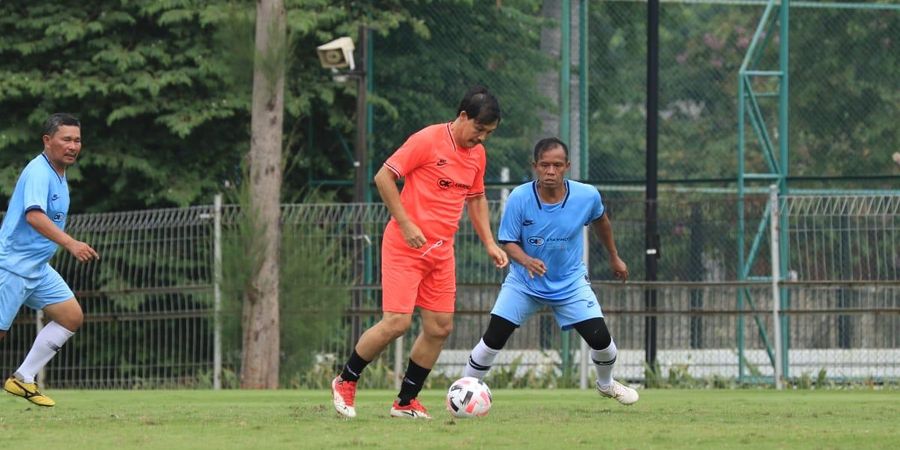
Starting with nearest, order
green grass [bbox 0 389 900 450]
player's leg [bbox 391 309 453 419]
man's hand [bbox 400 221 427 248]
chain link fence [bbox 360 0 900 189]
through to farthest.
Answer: green grass [bbox 0 389 900 450] < man's hand [bbox 400 221 427 248] < player's leg [bbox 391 309 453 419] < chain link fence [bbox 360 0 900 189]

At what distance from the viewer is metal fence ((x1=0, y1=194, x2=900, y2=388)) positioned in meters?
18.0

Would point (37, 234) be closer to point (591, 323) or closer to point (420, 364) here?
point (420, 364)

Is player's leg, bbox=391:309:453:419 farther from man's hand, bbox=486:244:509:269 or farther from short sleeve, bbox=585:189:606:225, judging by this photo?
short sleeve, bbox=585:189:606:225

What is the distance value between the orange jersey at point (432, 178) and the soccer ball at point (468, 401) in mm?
917

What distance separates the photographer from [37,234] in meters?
10.8

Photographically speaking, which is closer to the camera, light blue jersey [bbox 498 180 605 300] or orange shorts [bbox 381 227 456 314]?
orange shorts [bbox 381 227 456 314]

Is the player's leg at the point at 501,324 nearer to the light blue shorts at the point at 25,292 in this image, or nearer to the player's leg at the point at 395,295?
the player's leg at the point at 395,295

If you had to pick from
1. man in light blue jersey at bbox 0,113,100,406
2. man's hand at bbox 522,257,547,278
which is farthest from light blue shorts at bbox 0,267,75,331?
man's hand at bbox 522,257,547,278

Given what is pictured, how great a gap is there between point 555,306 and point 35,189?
348cm

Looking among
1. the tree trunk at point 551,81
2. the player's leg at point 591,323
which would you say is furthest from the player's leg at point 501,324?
the tree trunk at point 551,81

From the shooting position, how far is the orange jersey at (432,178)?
9812 millimetres

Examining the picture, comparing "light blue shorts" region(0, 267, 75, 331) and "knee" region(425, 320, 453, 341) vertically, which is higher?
"light blue shorts" region(0, 267, 75, 331)

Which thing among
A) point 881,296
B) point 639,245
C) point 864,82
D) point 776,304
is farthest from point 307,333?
point 864,82

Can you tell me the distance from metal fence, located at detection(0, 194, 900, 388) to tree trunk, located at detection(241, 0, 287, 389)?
18.4 inches
